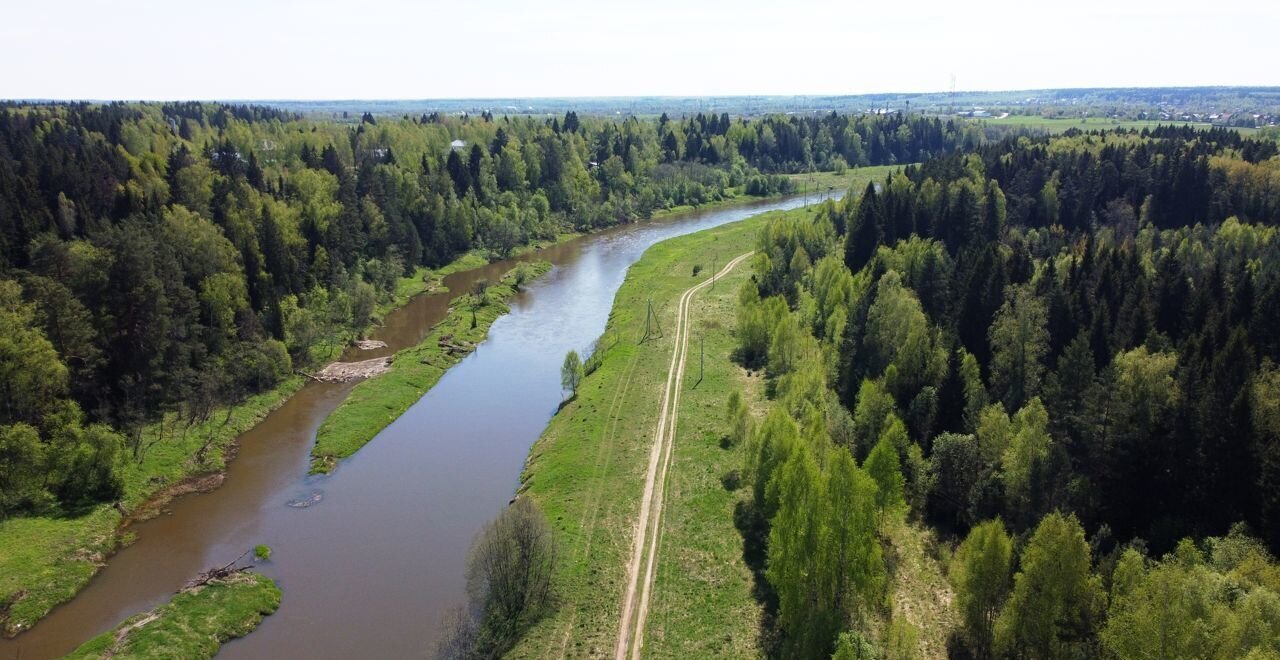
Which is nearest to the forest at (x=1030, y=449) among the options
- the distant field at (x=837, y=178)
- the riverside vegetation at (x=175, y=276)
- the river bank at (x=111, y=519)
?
the river bank at (x=111, y=519)

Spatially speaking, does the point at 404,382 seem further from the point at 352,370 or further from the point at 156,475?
the point at 156,475

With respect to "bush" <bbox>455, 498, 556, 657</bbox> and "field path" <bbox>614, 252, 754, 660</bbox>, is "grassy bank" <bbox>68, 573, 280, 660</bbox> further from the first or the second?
"field path" <bbox>614, 252, 754, 660</bbox>

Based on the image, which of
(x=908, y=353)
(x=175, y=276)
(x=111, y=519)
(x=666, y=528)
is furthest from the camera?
(x=175, y=276)

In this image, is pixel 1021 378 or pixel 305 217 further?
pixel 305 217

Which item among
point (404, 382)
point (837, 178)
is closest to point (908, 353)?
point (404, 382)

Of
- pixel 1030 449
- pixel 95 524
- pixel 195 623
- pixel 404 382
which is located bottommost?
pixel 195 623

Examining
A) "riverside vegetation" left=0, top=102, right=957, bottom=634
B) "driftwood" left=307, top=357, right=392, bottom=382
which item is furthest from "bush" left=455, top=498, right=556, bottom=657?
"driftwood" left=307, top=357, right=392, bottom=382

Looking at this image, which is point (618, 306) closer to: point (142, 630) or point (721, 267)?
point (721, 267)

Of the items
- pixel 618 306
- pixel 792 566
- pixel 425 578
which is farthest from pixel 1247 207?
pixel 425 578
